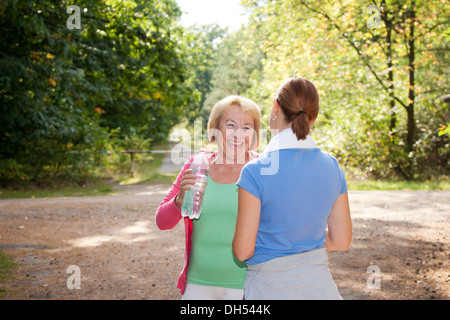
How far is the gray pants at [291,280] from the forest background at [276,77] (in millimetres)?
13176

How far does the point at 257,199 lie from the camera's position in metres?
1.87

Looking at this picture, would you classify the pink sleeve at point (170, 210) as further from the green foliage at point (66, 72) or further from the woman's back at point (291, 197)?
the green foliage at point (66, 72)

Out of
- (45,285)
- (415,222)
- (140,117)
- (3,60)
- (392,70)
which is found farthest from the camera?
(140,117)

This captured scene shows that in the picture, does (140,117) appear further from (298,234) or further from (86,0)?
(298,234)

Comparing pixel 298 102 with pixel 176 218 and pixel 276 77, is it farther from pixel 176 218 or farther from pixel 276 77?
pixel 276 77

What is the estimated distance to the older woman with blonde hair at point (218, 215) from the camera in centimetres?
240

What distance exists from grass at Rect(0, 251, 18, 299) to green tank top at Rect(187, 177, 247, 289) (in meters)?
4.24

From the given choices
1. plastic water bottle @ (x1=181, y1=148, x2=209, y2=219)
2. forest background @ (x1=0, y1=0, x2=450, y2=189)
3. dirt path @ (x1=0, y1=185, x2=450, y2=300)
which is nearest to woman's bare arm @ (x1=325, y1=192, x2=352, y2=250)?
plastic water bottle @ (x1=181, y1=148, x2=209, y2=219)

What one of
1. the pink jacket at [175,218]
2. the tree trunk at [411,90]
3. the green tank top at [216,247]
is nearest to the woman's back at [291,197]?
the green tank top at [216,247]

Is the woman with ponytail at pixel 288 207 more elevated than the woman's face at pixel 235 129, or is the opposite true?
the woman's face at pixel 235 129

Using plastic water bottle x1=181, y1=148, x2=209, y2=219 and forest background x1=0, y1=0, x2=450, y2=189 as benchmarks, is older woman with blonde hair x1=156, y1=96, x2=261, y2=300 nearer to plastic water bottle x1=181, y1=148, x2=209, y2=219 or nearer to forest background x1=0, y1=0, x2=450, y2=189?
plastic water bottle x1=181, y1=148, x2=209, y2=219

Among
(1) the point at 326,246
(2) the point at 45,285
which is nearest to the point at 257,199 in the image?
(1) the point at 326,246

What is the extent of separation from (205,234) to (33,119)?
13275 millimetres

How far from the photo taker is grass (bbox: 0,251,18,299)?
244 inches
